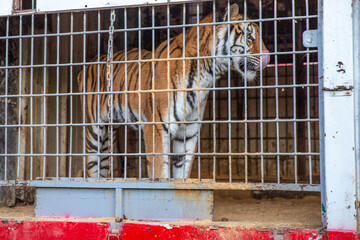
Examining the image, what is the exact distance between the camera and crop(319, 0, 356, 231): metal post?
2.41m

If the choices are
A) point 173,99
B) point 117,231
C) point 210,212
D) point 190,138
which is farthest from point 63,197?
point 190,138

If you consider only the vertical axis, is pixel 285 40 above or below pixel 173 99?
above

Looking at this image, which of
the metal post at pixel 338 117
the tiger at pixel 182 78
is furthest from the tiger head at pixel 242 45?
the metal post at pixel 338 117

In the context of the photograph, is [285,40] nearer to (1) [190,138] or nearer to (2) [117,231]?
(1) [190,138]

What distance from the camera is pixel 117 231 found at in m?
2.80

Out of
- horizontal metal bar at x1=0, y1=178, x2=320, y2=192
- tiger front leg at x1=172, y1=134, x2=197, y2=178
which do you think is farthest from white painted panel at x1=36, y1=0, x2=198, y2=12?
tiger front leg at x1=172, y1=134, x2=197, y2=178

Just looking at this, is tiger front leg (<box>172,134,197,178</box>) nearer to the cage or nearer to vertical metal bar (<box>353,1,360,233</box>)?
the cage

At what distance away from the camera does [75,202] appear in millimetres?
2951

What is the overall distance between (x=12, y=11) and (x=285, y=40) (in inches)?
154

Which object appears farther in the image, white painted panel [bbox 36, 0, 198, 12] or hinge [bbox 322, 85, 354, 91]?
white painted panel [bbox 36, 0, 198, 12]

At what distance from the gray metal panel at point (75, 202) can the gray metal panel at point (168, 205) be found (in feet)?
0.46

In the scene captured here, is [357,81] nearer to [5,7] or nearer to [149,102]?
[149,102]

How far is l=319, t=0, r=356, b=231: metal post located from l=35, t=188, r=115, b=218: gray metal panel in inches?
57.5

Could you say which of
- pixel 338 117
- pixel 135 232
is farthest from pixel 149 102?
pixel 338 117
